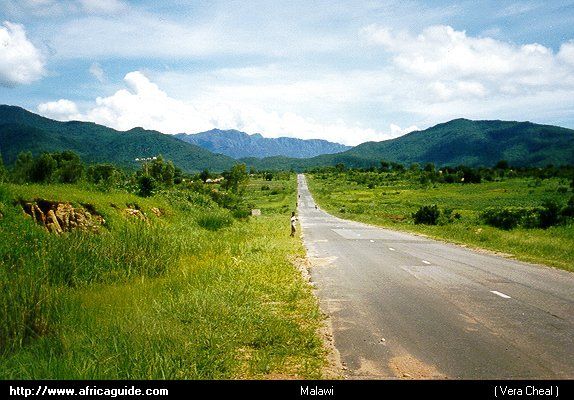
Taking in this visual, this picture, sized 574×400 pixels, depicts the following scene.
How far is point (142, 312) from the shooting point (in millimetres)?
7691

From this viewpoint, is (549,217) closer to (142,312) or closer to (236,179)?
(142,312)

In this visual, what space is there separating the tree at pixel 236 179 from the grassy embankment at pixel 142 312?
91055mm

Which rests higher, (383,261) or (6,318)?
(6,318)

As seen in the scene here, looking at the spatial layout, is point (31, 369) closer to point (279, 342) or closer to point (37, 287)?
point (37, 287)

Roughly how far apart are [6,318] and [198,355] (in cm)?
337

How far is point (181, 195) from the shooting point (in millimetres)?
37219

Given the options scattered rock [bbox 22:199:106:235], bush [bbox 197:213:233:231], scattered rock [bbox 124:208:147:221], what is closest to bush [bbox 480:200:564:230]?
bush [bbox 197:213:233:231]

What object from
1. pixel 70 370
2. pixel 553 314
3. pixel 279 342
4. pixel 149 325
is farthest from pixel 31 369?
pixel 553 314

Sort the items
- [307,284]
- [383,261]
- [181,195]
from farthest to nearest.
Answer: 1. [181,195]
2. [383,261]
3. [307,284]

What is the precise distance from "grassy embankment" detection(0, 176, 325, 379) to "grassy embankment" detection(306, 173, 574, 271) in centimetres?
1224

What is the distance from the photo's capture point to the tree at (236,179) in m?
106

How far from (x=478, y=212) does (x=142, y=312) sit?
203ft

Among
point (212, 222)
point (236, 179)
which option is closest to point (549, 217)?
point (212, 222)

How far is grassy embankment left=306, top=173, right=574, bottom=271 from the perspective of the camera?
833 inches
